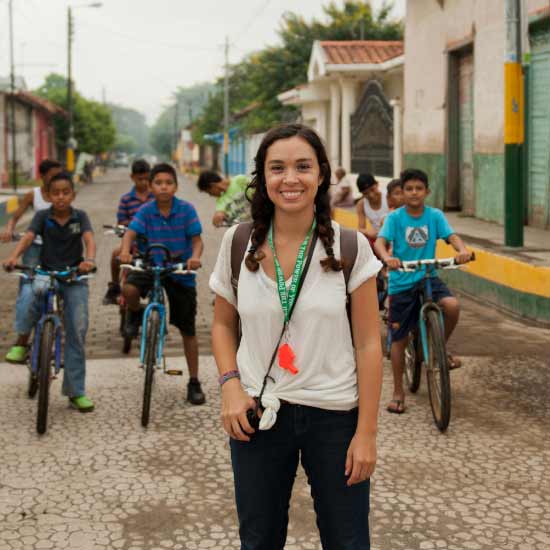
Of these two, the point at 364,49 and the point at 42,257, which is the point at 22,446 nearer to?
the point at 42,257

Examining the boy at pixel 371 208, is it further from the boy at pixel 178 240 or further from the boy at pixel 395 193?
the boy at pixel 178 240

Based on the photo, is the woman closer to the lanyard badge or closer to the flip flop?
the lanyard badge

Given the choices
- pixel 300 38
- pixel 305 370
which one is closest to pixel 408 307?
pixel 305 370

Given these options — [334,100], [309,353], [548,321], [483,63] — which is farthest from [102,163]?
[309,353]

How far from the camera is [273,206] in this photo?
112 inches

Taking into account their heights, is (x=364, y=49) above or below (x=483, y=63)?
above

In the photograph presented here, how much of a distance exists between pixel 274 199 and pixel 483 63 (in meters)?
14.6

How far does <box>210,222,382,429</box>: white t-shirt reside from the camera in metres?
2.71

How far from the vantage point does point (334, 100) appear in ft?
103

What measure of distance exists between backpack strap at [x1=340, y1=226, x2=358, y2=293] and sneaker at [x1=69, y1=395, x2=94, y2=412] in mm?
3906

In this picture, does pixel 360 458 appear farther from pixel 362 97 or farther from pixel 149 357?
pixel 362 97

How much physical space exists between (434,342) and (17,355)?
2.98 metres

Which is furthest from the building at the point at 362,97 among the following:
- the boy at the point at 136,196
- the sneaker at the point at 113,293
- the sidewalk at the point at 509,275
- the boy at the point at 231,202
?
the boy at the point at 136,196

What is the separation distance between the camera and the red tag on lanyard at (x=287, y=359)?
2.70 m
